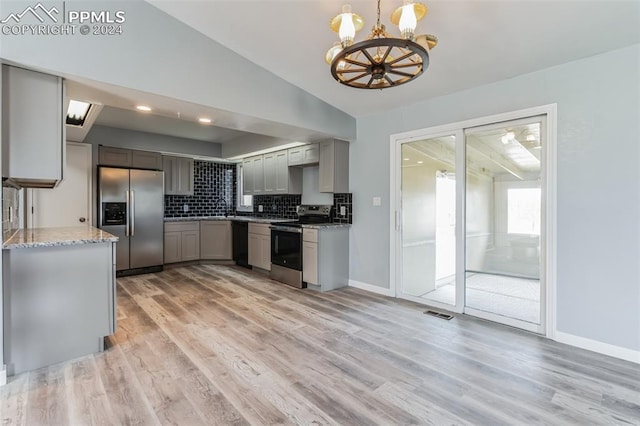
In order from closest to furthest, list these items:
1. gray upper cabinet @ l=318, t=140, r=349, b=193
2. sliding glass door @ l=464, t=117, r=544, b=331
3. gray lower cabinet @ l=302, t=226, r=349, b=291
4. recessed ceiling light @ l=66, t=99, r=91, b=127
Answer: sliding glass door @ l=464, t=117, r=544, b=331, recessed ceiling light @ l=66, t=99, r=91, b=127, gray lower cabinet @ l=302, t=226, r=349, b=291, gray upper cabinet @ l=318, t=140, r=349, b=193

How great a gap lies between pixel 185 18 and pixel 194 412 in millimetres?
3072

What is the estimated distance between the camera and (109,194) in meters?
4.78

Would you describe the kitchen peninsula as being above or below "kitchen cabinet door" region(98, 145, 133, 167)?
below

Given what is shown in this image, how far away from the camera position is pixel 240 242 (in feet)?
19.1

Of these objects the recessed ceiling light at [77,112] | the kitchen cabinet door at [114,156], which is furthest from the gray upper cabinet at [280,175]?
the recessed ceiling light at [77,112]

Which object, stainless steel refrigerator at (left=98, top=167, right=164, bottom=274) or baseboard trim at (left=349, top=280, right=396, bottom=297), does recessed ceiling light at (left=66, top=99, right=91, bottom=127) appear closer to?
stainless steel refrigerator at (left=98, top=167, right=164, bottom=274)

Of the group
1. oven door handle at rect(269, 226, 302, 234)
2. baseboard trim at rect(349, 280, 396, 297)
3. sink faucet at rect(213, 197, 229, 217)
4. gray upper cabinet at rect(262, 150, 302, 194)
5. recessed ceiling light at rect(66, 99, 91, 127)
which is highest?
recessed ceiling light at rect(66, 99, 91, 127)

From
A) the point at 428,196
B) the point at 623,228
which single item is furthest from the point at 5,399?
the point at 623,228

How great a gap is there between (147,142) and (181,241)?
1877 millimetres

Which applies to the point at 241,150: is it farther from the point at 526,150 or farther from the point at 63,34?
the point at 526,150

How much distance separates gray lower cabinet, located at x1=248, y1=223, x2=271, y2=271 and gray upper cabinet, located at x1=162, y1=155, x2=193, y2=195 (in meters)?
1.69

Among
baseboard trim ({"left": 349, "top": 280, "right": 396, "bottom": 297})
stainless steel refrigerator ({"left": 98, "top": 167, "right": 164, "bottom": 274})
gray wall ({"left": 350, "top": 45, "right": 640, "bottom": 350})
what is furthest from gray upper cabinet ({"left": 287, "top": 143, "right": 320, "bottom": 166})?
gray wall ({"left": 350, "top": 45, "right": 640, "bottom": 350})

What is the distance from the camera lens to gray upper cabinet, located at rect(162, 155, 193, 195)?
5.82 m

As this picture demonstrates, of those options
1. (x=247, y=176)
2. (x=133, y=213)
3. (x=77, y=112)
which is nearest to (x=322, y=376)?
(x=77, y=112)
